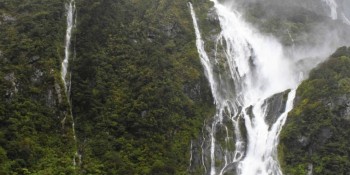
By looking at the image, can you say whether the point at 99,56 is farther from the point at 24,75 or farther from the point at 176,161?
the point at 176,161

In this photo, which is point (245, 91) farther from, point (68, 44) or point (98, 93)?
point (68, 44)

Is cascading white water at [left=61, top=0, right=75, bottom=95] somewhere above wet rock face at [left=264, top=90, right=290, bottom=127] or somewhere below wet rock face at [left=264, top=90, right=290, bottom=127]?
above

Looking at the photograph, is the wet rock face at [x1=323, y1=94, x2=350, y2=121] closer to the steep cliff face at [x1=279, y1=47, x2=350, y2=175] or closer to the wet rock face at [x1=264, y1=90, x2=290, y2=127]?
the steep cliff face at [x1=279, y1=47, x2=350, y2=175]

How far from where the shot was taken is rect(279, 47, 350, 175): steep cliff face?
34.1 meters

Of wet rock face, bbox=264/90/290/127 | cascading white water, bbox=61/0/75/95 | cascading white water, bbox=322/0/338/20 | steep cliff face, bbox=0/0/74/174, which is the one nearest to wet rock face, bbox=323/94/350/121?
wet rock face, bbox=264/90/290/127

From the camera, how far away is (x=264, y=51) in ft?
172

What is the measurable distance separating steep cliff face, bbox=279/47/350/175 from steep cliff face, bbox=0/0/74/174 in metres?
18.2

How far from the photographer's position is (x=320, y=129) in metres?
36.0

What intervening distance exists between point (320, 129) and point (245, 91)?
11.2 metres

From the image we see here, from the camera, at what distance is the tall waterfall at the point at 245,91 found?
37.1m

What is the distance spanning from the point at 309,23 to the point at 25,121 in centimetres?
4184

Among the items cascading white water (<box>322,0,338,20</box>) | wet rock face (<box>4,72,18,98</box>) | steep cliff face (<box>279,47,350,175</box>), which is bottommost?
steep cliff face (<box>279,47,350,175</box>)

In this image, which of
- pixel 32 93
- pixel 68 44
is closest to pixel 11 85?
pixel 32 93

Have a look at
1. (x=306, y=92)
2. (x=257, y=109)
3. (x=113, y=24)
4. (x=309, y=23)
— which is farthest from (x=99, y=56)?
(x=309, y=23)
